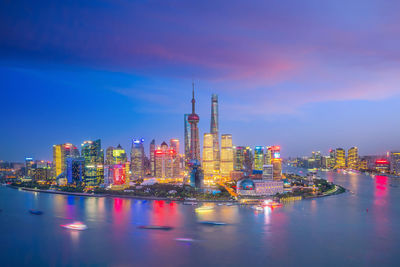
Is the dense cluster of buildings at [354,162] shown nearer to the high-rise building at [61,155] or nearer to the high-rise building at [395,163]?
the high-rise building at [395,163]

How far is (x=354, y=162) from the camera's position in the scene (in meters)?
79.9

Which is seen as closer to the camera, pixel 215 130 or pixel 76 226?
pixel 76 226

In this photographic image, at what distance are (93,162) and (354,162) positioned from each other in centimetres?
6789

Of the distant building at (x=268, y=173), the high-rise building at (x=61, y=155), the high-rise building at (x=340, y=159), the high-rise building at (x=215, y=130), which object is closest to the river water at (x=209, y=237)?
the distant building at (x=268, y=173)

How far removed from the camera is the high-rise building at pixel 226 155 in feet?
208

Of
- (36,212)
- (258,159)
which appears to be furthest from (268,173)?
(36,212)

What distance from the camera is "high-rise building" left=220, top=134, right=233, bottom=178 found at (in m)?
63.5

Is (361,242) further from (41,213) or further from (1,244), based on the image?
(41,213)

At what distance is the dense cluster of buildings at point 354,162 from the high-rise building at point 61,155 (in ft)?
208

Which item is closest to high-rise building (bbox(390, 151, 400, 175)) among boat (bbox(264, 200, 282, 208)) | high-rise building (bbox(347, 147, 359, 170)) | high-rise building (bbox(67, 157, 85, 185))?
high-rise building (bbox(347, 147, 359, 170))

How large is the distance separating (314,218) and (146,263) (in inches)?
487

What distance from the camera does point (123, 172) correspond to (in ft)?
123

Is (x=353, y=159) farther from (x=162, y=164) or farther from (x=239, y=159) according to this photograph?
(x=162, y=164)

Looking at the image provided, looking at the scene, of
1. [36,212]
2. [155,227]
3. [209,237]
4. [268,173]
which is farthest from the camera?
[268,173]
